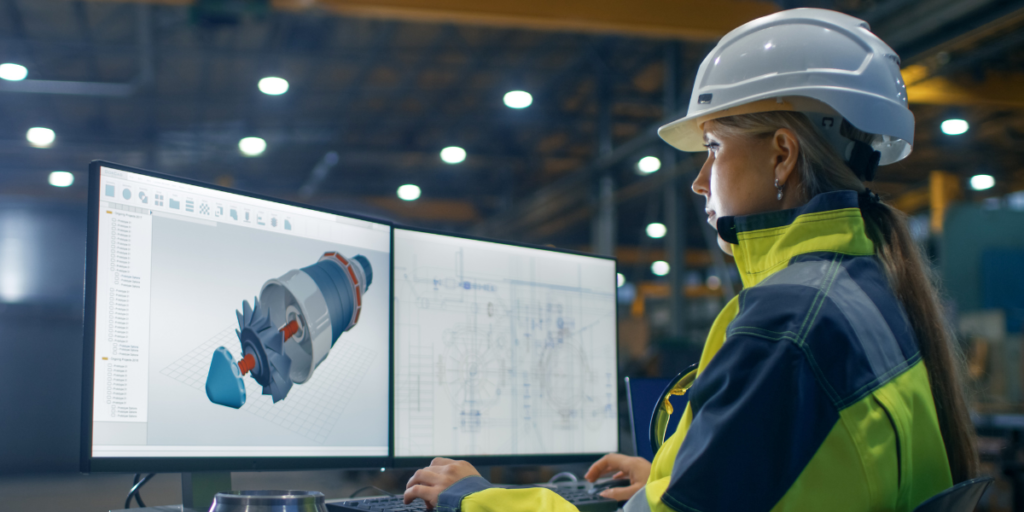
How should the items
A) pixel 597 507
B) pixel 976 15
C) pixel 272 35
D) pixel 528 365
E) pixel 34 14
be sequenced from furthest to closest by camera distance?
pixel 272 35 < pixel 34 14 < pixel 976 15 < pixel 528 365 < pixel 597 507

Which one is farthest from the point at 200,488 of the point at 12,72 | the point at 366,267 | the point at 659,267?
the point at 659,267

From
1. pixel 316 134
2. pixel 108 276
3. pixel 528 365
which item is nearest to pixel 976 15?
pixel 528 365

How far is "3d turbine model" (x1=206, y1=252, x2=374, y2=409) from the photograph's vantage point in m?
1.24

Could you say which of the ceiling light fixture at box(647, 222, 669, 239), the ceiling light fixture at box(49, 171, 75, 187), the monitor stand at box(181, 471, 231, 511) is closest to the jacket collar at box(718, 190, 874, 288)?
the monitor stand at box(181, 471, 231, 511)

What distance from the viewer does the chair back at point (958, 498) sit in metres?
0.83

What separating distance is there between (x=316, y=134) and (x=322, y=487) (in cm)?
908

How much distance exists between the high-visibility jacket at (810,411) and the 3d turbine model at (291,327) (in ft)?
2.07

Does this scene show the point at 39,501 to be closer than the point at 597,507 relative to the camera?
No

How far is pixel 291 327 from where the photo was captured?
1330 mm

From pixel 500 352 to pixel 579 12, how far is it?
4423 mm

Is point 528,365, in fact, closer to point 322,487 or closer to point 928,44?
point 322,487

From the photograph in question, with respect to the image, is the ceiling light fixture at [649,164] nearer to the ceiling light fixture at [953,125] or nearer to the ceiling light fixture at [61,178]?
the ceiling light fixture at [953,125]

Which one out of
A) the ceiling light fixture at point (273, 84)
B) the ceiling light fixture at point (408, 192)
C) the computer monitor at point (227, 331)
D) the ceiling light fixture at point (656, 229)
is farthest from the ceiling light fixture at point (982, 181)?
the computer monitor at point (227, 331)

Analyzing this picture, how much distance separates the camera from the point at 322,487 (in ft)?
5.31
